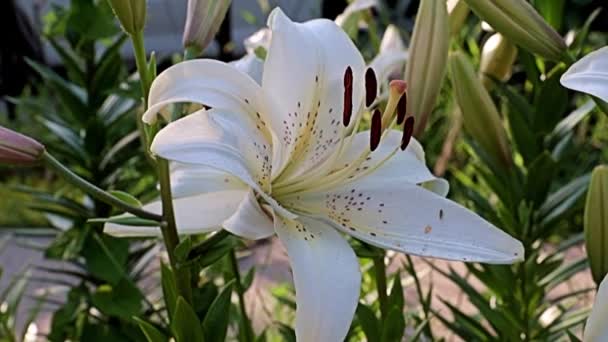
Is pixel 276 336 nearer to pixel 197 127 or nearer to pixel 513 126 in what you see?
pixel 513 126

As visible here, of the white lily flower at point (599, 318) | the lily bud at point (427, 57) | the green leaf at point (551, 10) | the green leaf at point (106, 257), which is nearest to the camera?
the white lily flower at point (599, 318)

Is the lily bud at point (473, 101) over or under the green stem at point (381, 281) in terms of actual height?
over

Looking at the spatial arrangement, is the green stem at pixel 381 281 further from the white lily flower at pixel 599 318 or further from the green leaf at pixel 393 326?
the white lily flower at pixel 599 318

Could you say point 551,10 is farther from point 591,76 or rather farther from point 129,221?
point 129,221

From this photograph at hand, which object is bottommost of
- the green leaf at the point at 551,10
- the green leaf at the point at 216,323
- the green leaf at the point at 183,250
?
the green leaf at the point at 216,323

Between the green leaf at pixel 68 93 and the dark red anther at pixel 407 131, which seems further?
the green leaf at pixel 68 93

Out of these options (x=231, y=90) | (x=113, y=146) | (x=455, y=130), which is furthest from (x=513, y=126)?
(x=113, y=146)

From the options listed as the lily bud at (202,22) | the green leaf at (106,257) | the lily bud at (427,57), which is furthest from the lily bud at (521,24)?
the green leaf at (106,257)
